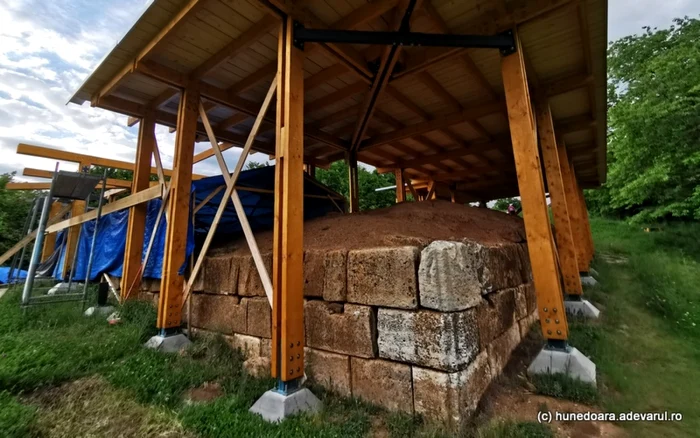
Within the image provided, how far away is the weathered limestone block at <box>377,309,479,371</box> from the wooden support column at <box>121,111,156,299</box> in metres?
4.01

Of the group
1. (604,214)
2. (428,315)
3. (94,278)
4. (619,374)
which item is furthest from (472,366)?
(604,214)

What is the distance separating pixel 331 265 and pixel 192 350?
1877mm

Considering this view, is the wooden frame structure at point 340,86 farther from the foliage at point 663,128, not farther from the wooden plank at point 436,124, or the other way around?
the foliage at point 663,128

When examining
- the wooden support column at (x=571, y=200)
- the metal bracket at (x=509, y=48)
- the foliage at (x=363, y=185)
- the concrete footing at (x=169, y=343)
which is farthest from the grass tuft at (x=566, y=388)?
the foliage at (x=363, y=185)

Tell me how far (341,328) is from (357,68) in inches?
115

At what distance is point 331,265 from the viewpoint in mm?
2826

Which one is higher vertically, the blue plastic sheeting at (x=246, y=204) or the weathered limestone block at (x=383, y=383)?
the blue plastic sheeting at (x=246, y=204)

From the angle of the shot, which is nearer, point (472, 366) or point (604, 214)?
point (472, 366)

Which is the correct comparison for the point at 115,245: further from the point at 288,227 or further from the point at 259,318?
the point at 288,227

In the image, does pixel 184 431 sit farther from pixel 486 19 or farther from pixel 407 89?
pixel 407 89

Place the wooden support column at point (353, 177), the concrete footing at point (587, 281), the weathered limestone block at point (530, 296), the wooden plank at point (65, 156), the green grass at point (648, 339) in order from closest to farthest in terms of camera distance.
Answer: the green grass at point (648, 339), the weathered limestone block at point (530, 296), the concrete footing at point (587, 281), the wooden plank at point (65, 156), the wooden support column at point (353, 177)

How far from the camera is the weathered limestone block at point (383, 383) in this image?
2262mm

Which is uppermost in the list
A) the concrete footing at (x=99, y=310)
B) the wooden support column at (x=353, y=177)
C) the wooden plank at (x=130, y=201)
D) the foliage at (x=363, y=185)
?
the foliage at (x=363, y=185)

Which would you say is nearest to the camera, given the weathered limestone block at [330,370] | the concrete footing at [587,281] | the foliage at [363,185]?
the weathered limestone block at [330,370]
